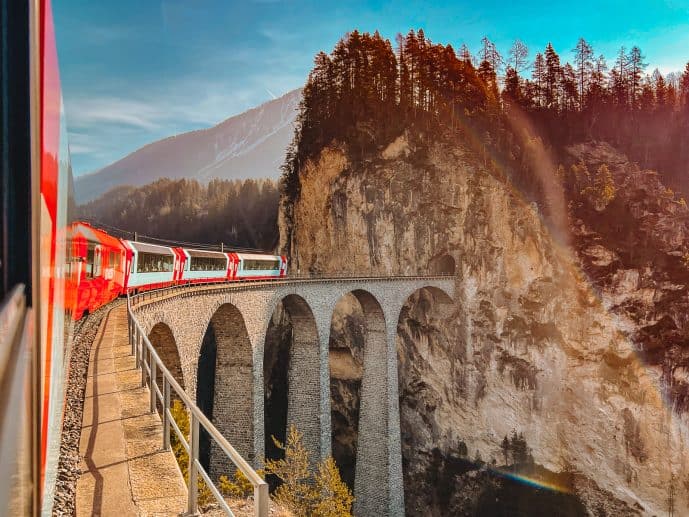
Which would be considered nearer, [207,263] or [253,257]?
[207,263]

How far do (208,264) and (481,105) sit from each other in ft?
92.1

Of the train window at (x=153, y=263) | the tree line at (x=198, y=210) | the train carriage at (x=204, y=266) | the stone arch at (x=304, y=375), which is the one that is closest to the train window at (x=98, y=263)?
the train window at (x=153, y=263)

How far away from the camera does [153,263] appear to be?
17.8 metres

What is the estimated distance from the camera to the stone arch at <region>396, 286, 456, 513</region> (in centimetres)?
3512

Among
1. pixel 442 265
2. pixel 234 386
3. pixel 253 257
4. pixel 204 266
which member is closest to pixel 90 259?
pixel 234 386

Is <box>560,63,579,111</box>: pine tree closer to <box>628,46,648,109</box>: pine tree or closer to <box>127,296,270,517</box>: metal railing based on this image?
<box>628,46,648,109</box>: pine tree

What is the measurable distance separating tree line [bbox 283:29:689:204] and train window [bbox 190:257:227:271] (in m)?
18.8

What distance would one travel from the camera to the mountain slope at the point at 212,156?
117250 mm

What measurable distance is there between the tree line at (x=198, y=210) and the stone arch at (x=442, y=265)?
81.6 ft

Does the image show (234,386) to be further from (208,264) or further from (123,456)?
(123,456)

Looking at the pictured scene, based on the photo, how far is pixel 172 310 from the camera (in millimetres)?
14430

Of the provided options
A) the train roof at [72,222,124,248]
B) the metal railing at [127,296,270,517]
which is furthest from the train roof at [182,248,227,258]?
the metal railing at [127,296,270,517]

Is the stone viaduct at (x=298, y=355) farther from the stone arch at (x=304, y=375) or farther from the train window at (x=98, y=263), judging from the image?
the train window at (x=98, y=263)

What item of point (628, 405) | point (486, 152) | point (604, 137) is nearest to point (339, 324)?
point (486, 152)
